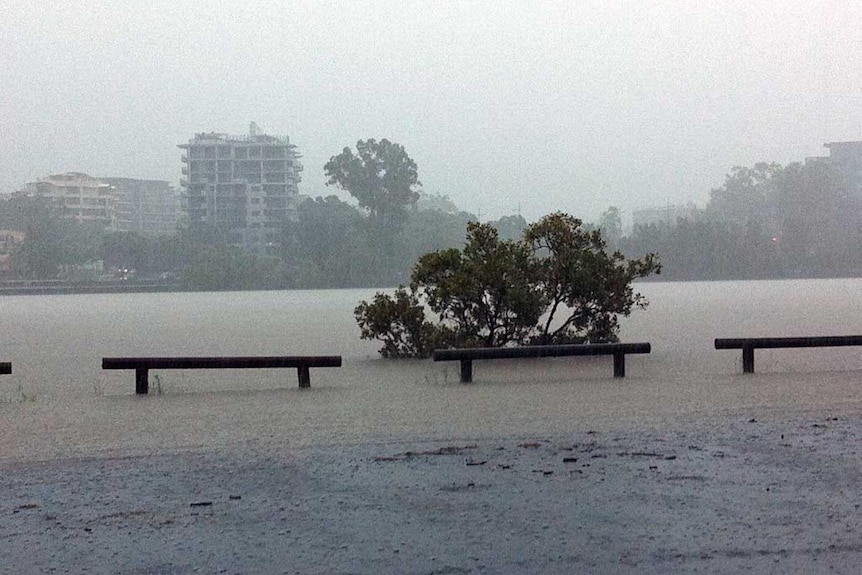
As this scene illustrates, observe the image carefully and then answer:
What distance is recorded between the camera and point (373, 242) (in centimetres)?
10769

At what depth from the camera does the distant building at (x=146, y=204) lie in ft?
573

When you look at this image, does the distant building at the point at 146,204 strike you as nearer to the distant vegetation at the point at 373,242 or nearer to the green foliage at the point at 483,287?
the distant vegetation at the point at 373,242

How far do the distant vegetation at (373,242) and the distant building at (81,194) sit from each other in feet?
63.2

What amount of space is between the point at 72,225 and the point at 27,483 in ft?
414

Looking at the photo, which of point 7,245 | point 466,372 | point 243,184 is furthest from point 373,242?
point 466,372

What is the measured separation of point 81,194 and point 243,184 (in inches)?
1351

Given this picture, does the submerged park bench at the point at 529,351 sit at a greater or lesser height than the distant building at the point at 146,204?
lesser

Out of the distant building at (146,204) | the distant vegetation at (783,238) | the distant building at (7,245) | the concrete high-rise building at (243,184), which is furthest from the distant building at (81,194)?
the distant vegetation at (783,238)

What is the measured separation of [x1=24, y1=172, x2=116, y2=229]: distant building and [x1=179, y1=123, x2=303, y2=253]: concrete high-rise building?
54.2ft

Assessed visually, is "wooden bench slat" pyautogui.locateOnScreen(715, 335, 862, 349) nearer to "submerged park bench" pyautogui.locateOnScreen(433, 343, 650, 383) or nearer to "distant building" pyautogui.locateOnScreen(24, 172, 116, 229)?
"submerged park bench" pyautogui.locateOnScreen(433, 343, 650, 383)

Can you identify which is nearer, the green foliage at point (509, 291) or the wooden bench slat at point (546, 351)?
the wooden bench slat at point (546, 351)

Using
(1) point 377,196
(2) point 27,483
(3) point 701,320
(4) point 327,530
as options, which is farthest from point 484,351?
(1) point 377,196

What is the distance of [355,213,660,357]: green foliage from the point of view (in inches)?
848

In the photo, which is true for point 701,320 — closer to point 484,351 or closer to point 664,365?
point 664,365
